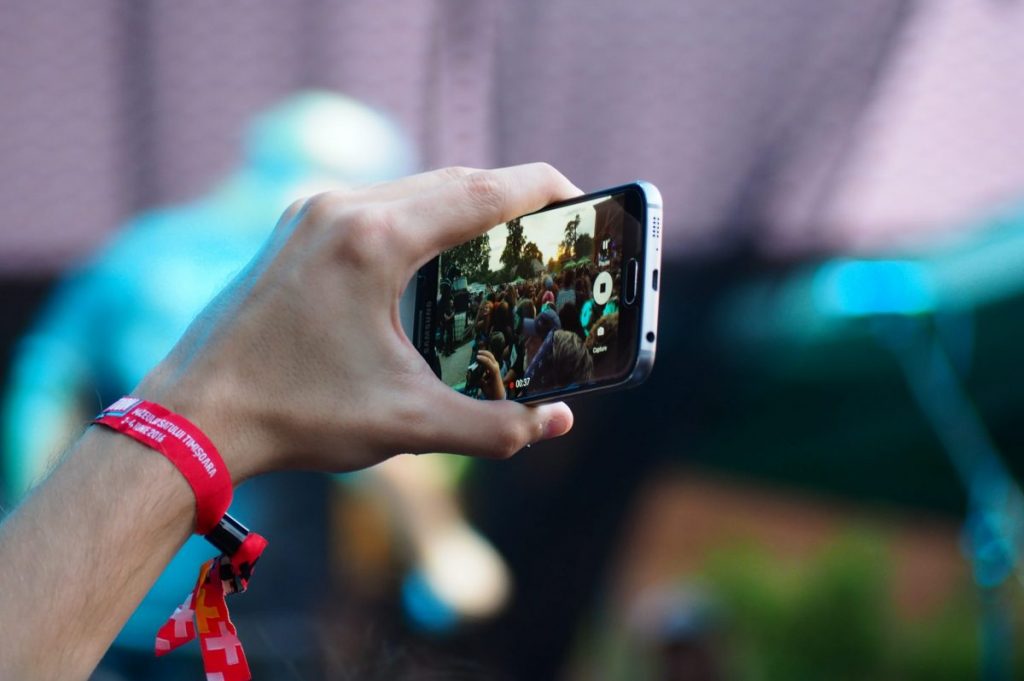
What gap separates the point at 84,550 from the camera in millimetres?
536

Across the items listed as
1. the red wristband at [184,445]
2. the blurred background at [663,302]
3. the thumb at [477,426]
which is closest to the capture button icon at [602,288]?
the thumb at [477,426]

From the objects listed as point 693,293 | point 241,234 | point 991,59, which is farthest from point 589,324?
point 991,59

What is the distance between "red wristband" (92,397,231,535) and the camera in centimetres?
57

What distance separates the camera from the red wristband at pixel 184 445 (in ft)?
1.86

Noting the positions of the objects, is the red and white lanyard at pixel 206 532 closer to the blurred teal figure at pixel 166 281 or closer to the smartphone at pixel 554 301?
the smartphone at pixel 554 301

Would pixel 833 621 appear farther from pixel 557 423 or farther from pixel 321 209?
pixel 321 209

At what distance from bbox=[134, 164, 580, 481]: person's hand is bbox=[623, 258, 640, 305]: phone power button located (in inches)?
4.5

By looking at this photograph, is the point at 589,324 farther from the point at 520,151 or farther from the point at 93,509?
the point at 520,151

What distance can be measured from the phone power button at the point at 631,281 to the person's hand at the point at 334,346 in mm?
113

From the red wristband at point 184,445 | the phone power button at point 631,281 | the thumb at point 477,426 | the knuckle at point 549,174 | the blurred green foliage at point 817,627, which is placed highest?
the knuckle at point 549,174

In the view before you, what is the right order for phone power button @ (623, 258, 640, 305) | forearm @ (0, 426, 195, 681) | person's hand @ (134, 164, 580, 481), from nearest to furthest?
forearm @ (0, 426, 195, 681)
person's hand @ (134, 164, 580, 481)
phone power button @ (623, 258, 640, 305)

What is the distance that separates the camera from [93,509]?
0.54 meters

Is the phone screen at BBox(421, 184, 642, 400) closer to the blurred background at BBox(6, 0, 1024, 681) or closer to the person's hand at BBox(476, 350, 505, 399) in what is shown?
the person's hand at BBox(476, 350, 505, 399)

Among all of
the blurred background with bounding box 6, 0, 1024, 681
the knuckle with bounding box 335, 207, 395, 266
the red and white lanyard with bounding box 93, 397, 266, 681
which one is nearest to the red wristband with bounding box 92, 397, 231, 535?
the red and white lanyard with bounding box 93, 397, 266, 681
